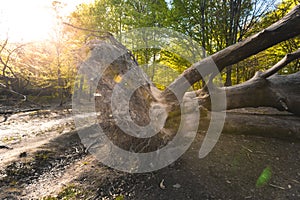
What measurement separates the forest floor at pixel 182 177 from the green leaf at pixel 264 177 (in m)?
0.01

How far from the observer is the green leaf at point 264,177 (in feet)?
6.69

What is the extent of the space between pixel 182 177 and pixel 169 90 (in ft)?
6.43

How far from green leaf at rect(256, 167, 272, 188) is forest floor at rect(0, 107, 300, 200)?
0.04 ft

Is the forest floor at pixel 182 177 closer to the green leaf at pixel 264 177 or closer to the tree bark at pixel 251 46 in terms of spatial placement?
the green leaf at pixel 264 177

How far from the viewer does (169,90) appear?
12.1ft

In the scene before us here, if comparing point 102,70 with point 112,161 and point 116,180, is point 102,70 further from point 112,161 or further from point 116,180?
point 116,180

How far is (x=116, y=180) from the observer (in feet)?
7.25

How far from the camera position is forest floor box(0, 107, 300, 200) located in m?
1.95

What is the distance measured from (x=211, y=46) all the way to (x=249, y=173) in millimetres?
10969

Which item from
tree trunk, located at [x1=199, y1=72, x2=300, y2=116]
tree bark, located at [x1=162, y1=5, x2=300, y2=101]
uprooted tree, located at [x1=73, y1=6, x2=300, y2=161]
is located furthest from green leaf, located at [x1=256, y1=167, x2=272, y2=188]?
tree bark, located at [x1=162, y1=5, x2=300, y2=101]

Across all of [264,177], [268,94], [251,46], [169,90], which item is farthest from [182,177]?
[268,94]

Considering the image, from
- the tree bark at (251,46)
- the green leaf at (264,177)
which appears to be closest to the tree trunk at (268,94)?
the tree bark at (251,46)

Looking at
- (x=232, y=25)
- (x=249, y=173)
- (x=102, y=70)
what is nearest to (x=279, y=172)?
(x=249, y=173)

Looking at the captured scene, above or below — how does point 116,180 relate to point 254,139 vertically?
below
